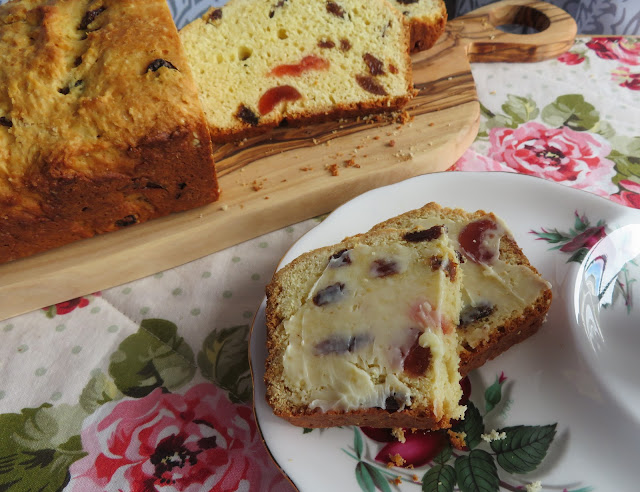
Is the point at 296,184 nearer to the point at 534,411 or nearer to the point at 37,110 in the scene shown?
the point at 37,110

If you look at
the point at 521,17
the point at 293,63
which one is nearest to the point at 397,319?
the point at 293,63

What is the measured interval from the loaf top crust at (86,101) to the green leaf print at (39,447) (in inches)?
27.1

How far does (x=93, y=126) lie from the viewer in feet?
5.99

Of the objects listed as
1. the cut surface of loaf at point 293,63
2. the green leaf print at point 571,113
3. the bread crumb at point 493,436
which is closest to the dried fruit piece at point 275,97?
the cut surface of loaf at point 293,63

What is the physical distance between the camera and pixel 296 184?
7.18 ft

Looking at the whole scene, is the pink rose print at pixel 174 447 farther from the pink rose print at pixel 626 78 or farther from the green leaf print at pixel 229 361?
the pink rose print at pixel 626 78

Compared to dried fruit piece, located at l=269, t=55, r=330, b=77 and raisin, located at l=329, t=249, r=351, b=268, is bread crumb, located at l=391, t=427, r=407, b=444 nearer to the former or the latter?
raisin, located at l=329, t=249, r=351, b=268

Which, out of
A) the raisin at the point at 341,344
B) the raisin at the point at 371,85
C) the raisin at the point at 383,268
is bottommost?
the raisin at the point at 341,344

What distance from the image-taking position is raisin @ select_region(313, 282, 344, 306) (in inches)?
60.0

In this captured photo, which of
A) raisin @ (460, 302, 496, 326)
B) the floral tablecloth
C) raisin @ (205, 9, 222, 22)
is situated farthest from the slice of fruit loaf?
raisin @ (205, 9, 222, 22)

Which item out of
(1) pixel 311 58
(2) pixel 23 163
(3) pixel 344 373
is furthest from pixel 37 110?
(3) pixel 344 373

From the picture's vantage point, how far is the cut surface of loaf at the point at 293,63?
→ 2369mm

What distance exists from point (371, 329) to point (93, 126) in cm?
117

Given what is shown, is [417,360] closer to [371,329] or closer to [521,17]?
[371,329]
